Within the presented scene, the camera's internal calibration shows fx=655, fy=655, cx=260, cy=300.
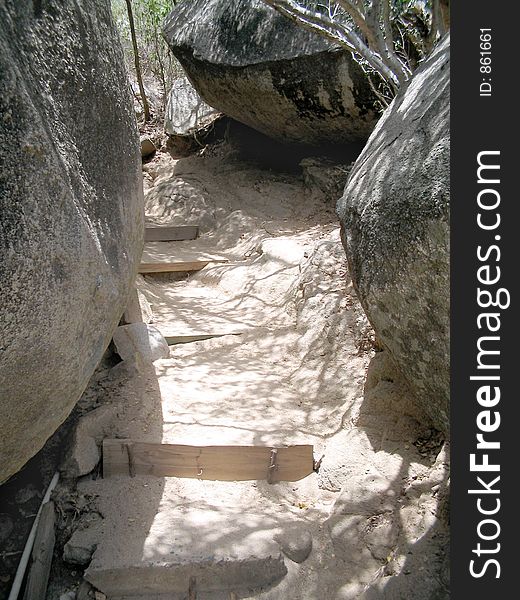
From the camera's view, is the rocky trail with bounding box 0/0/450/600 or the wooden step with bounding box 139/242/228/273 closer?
the rocky trail with bounding box 0/0/450/600

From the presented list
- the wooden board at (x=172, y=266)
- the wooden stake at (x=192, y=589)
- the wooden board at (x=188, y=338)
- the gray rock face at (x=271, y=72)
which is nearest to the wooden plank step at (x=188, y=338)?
the wooden board at (x=188, y=338)

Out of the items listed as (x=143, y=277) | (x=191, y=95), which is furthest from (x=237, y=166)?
(x=143, y=277)

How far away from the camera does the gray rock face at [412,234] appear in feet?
8.29

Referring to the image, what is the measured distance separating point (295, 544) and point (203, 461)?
694mm

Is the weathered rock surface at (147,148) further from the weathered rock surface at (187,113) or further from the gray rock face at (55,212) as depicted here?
the gray rock face at (55,212)

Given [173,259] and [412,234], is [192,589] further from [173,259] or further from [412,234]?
[173,259]

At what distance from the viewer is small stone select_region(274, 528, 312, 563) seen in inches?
112

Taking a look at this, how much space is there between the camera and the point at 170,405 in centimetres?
376

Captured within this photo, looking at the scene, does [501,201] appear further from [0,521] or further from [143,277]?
[143,277]

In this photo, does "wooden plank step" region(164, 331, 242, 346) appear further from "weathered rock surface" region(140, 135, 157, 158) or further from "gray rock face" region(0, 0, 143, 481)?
"weathered rock surface" region(140, 135, 157, 158)

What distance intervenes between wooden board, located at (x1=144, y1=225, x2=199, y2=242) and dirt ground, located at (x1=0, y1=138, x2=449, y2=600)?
1771 millimetres

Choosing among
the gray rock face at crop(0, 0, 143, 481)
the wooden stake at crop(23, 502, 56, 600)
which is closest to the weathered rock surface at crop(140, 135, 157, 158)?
the gray rock face at crop(0, 0, 143, 481)

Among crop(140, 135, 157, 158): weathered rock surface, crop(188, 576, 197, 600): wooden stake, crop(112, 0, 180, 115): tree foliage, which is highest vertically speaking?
crop(112, 0, 180, 115): tree foliage

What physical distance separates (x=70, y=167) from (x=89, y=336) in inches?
24.3
